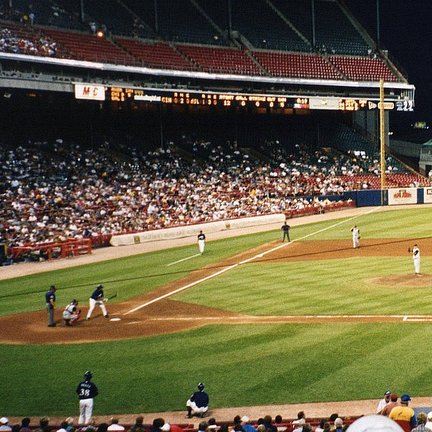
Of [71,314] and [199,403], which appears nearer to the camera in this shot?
[199,403]

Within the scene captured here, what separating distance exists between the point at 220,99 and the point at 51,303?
133 feet

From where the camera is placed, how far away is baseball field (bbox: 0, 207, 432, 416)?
1628 centimetres

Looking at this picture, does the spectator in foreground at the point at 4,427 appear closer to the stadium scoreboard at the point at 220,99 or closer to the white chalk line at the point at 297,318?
the white chalk line at the point at 297,318

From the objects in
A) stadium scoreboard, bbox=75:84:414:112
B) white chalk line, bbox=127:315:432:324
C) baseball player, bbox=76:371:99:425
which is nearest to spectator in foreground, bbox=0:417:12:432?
baseball player, bbox=76:371:99:425

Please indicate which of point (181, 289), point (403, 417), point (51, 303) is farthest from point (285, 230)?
point (403, 417)

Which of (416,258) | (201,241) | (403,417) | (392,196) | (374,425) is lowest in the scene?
(403,417)

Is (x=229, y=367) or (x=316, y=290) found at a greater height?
(x=316, y=290)

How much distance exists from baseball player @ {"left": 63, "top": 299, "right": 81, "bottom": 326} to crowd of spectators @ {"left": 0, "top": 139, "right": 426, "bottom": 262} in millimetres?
16560

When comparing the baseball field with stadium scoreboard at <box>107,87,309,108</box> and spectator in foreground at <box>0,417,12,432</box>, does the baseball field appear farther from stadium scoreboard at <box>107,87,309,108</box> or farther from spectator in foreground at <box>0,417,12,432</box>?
stadium scoreboard at <box>107,87,309,108</box>

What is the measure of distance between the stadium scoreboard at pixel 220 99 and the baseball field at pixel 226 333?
722 inches

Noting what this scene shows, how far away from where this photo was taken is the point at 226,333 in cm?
2128

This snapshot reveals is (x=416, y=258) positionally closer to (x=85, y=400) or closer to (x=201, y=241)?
(x=201, y=241)

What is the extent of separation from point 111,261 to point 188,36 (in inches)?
1344

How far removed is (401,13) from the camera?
93.6 meters
